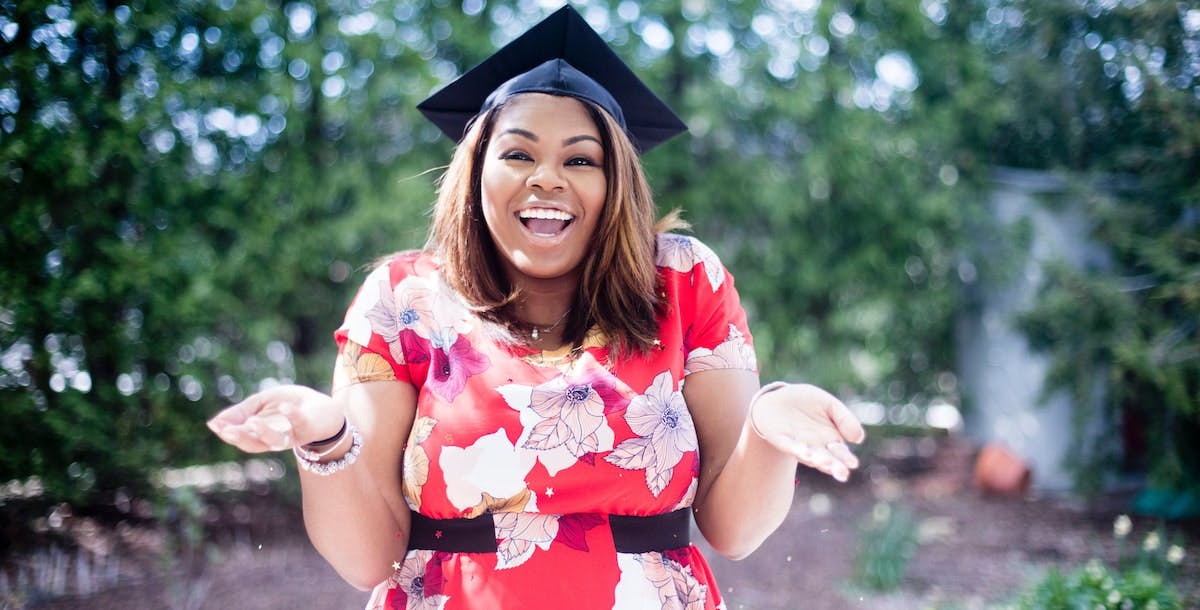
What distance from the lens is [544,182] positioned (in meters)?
1.82

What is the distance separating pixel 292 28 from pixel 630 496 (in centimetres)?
445

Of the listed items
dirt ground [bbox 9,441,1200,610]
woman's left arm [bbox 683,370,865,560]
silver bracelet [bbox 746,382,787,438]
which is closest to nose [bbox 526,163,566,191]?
woman's left arm [bbox 683,370,865,560]

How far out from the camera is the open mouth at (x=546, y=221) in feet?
6.06

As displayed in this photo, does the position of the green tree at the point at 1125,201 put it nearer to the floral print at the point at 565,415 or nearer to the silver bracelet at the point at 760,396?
the silver bracelet at the point at 760,396

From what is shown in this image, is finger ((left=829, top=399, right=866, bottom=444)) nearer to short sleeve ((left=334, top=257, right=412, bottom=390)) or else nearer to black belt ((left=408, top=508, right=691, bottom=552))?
black belt ((left=408, top=508, right=691, bottom=552))

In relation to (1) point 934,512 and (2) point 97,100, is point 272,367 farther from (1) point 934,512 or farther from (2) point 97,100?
(1) point 934,512

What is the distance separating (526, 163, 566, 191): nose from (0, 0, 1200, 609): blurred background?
87.1 inches

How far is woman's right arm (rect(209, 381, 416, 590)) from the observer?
1506 mm

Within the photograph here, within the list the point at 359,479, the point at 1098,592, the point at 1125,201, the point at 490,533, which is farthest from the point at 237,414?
the point at 1125,201

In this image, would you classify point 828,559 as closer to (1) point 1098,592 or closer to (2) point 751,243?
(1) point 1098,592

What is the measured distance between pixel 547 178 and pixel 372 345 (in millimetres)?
469

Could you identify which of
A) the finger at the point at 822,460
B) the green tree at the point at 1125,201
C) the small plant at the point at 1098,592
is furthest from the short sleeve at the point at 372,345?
the green tree at the point at 1125,201

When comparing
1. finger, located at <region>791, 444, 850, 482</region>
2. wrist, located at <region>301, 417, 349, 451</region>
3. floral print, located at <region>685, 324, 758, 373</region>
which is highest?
floral print, located at <region>685, 324, 758, 373</region>

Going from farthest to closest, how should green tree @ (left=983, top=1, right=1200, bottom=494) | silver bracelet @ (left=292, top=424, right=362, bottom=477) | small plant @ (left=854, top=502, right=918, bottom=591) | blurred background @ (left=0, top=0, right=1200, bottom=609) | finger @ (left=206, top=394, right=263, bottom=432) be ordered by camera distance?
green tree @ (left=983, top=1, right=1200, bottom=494), small plant @ (left=854, top=502, right=918, bottom=591), blurred background @ (left=0, top=0, right=1200, bottom=609), silver bracelet @ (left=292, top=424, right=362, bottom=477), finger @ (left=206, top=394, right=263, bottom=432)
